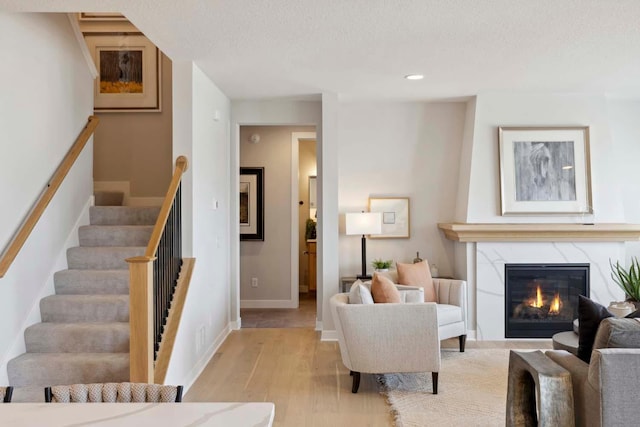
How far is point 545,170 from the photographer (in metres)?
5.40

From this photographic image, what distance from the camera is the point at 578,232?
5.23 meters

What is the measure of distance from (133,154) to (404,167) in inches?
117

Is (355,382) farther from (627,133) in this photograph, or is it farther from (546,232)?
(627,133)

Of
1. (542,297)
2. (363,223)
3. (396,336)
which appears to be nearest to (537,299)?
(542,297)

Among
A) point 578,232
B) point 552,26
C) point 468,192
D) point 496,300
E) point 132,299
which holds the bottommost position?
point 496,300

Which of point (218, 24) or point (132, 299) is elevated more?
point (218, 24)

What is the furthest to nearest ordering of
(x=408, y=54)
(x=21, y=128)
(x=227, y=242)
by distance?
(x=227, y=242)
(x=408, y=54)
(x=21, y=128)

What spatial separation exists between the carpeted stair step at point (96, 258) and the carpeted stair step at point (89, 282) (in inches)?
6.2

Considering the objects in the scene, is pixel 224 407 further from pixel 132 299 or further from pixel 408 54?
pixel 408 54

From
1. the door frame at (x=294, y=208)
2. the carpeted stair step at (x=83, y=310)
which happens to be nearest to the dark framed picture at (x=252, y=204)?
the door frame at (x=294, y=208)

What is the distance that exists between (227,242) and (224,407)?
4319 mm

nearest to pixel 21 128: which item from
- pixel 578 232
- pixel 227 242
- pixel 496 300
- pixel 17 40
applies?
pixel 17 40

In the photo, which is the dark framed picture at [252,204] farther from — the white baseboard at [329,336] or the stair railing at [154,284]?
the stair railing at [154,284]

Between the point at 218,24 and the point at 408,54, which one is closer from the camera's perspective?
the point at 218,24
